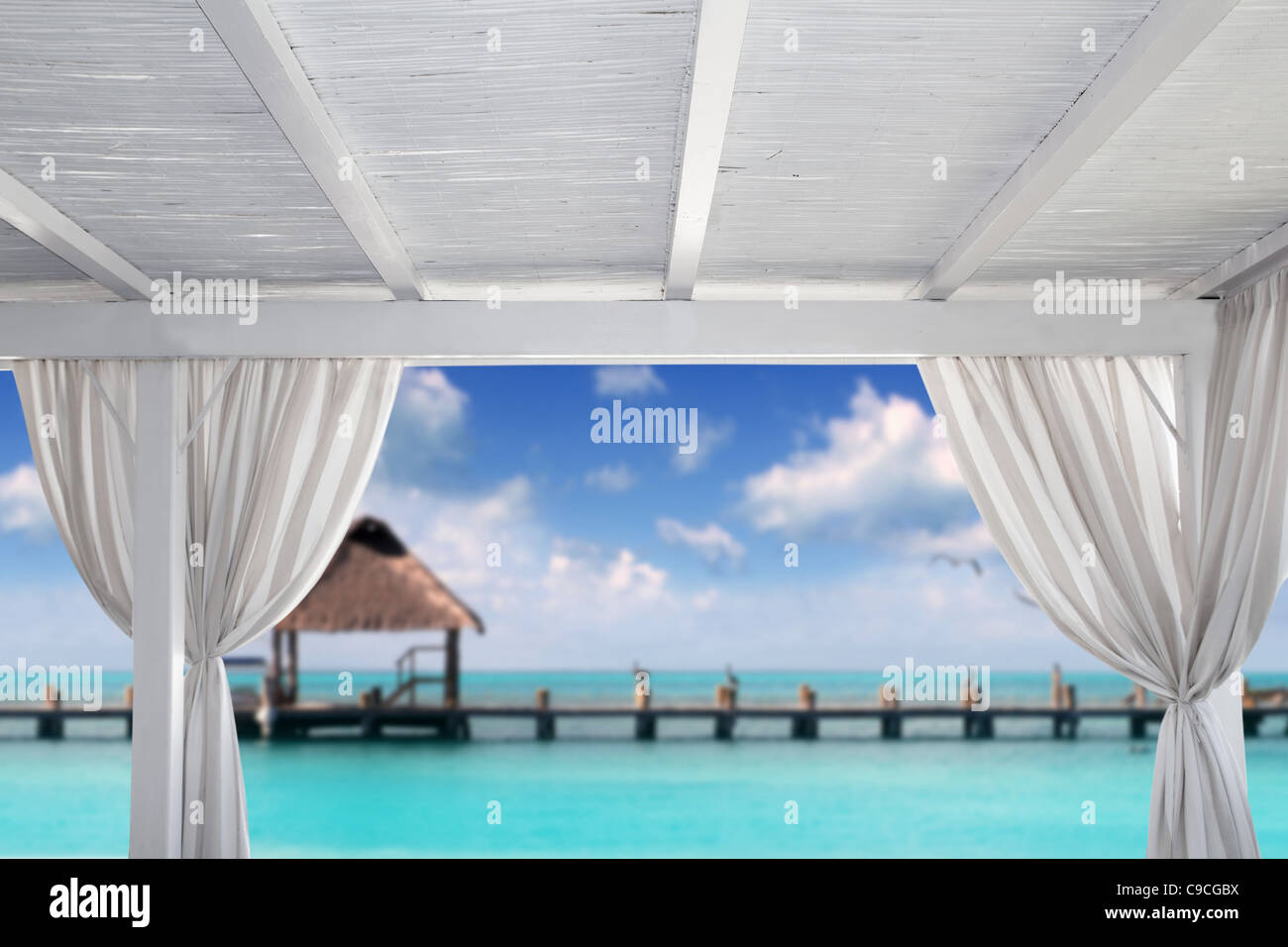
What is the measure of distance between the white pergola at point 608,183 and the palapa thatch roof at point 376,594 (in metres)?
20.6

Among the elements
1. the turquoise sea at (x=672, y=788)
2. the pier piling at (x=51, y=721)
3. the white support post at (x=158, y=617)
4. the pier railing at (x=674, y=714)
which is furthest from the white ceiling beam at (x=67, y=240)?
the pier piling at (x=51, y=721)

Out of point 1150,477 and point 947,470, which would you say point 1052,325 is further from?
point 947,470

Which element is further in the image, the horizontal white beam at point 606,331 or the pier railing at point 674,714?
the pier railing at point 674,714

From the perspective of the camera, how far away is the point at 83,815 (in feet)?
63.3

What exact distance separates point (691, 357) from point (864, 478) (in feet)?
67.6

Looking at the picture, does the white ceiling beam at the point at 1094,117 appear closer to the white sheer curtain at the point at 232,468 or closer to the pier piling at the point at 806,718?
the white sheer curtain at the point at 232,468

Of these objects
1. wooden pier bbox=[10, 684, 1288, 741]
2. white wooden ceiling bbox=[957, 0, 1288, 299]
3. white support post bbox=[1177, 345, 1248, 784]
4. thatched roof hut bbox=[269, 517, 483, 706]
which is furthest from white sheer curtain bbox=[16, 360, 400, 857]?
thatched roof hut bbox=[269, 517, 483, 706]

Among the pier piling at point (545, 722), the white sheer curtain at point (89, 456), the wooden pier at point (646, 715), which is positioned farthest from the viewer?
the pier piling at point (545, 722)

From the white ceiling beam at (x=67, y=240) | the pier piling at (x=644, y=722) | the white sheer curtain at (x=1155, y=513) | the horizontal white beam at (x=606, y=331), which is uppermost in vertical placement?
the white ceiling beam at (x=67, y=240)

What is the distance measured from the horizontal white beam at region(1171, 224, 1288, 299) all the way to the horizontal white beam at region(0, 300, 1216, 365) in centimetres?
8

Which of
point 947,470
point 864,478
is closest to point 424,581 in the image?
point 864,478

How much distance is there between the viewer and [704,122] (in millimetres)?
2643

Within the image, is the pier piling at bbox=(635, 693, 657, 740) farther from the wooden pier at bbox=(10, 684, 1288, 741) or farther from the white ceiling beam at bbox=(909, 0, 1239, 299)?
the white ceiling beam at bbox=(909, 0, 1239, 299)

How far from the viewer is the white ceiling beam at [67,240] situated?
123 inches
